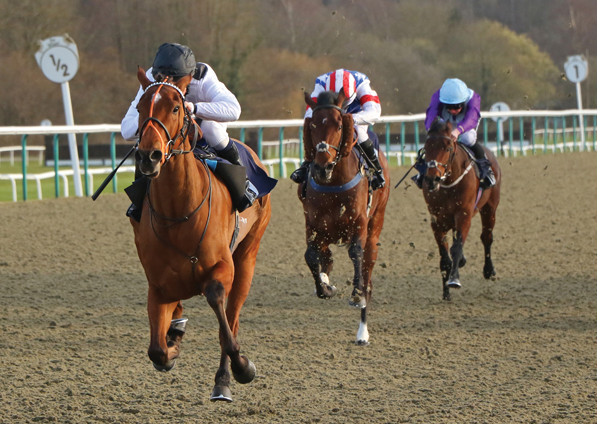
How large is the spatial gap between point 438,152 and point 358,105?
39.1 inches

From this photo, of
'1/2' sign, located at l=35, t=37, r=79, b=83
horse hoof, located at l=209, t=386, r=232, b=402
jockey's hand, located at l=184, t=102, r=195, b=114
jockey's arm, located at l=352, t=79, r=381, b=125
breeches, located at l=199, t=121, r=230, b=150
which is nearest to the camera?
jockey's hand, located at l=184, t=102, r=195, b=114

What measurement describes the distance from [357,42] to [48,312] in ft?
80.7

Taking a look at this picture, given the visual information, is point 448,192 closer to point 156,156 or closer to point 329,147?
point 329,147

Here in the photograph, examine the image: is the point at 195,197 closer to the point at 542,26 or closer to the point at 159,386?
the point at 159,386

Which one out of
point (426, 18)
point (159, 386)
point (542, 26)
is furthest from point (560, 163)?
point (542, 26)

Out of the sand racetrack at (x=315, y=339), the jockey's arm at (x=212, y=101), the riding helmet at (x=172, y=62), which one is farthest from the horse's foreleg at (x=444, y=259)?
the riding helmet at (x=172, y=62)

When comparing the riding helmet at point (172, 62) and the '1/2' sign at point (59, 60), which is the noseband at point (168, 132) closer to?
the riding helmet at point (172, 62)

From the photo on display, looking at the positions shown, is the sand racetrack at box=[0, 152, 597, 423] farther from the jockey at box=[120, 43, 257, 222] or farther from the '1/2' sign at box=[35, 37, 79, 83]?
the '1/2' sign at box=[35, 37, 79, 83]

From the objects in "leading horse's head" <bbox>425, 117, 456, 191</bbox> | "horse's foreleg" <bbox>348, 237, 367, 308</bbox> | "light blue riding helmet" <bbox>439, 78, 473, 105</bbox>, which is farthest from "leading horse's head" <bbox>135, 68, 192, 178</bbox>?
"light blue riding helmet" <bbox>439, 78, 473, 105</bbox>

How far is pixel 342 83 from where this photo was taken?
532cm

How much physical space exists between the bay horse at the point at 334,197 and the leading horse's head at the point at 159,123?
167cm

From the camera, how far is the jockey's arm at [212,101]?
3590 mm

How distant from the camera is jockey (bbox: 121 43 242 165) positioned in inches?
135

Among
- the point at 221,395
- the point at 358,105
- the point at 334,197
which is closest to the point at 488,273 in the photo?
the point at 358,105
